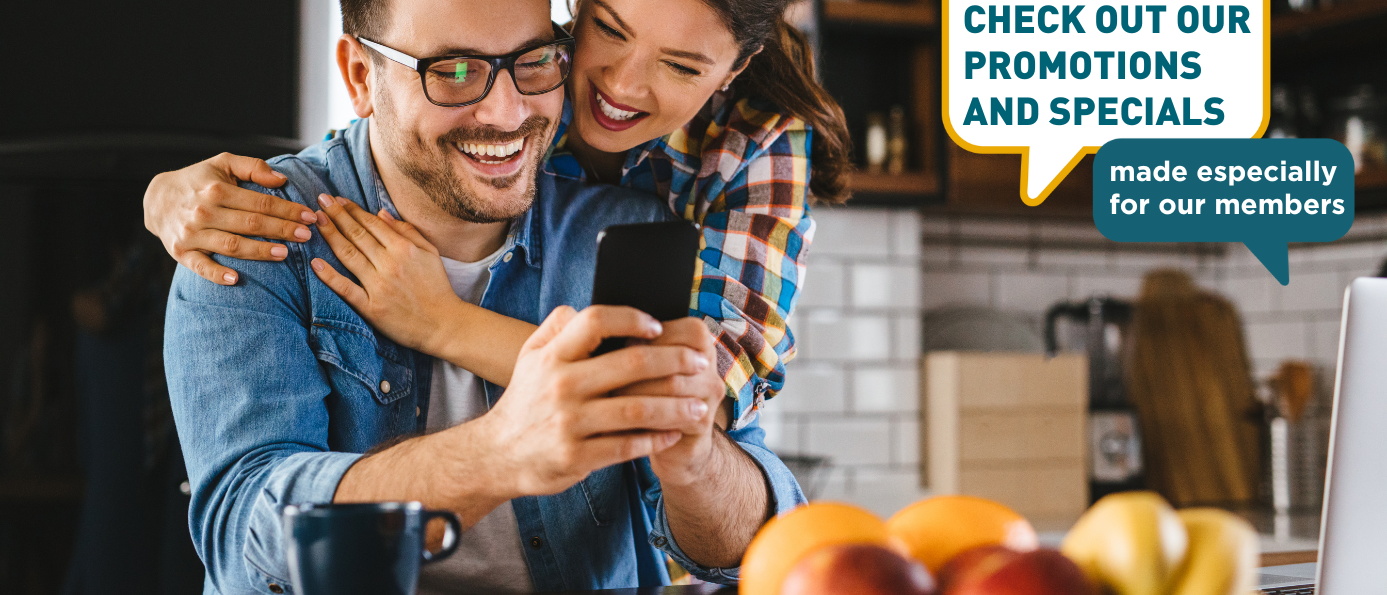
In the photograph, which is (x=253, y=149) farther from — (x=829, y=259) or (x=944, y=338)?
(x=944, y=338)

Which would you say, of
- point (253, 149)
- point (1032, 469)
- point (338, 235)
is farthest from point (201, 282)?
point (1032, 469)

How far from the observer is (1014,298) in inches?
124

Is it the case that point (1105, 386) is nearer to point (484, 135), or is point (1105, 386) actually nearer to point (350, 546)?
point (484, 135)

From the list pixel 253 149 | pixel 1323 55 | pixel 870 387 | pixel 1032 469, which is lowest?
pixel 1032 469

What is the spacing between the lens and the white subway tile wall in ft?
9.11

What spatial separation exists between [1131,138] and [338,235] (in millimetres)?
1656

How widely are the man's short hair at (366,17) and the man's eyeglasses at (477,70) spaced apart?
0.05 feet

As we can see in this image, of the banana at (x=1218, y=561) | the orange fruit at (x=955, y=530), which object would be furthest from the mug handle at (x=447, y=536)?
the banana at (x=1218, y=561)

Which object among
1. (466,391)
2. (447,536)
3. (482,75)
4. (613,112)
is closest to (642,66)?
(613,112)

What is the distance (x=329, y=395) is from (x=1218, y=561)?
882 millimetres

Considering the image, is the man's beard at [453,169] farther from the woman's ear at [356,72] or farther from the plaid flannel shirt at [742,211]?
the plaid flannel shirt at [742,211]

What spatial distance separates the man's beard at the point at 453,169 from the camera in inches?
44.1

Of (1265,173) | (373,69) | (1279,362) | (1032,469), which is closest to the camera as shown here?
(373,69)

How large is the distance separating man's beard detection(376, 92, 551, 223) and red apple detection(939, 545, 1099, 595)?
2.49 ft
